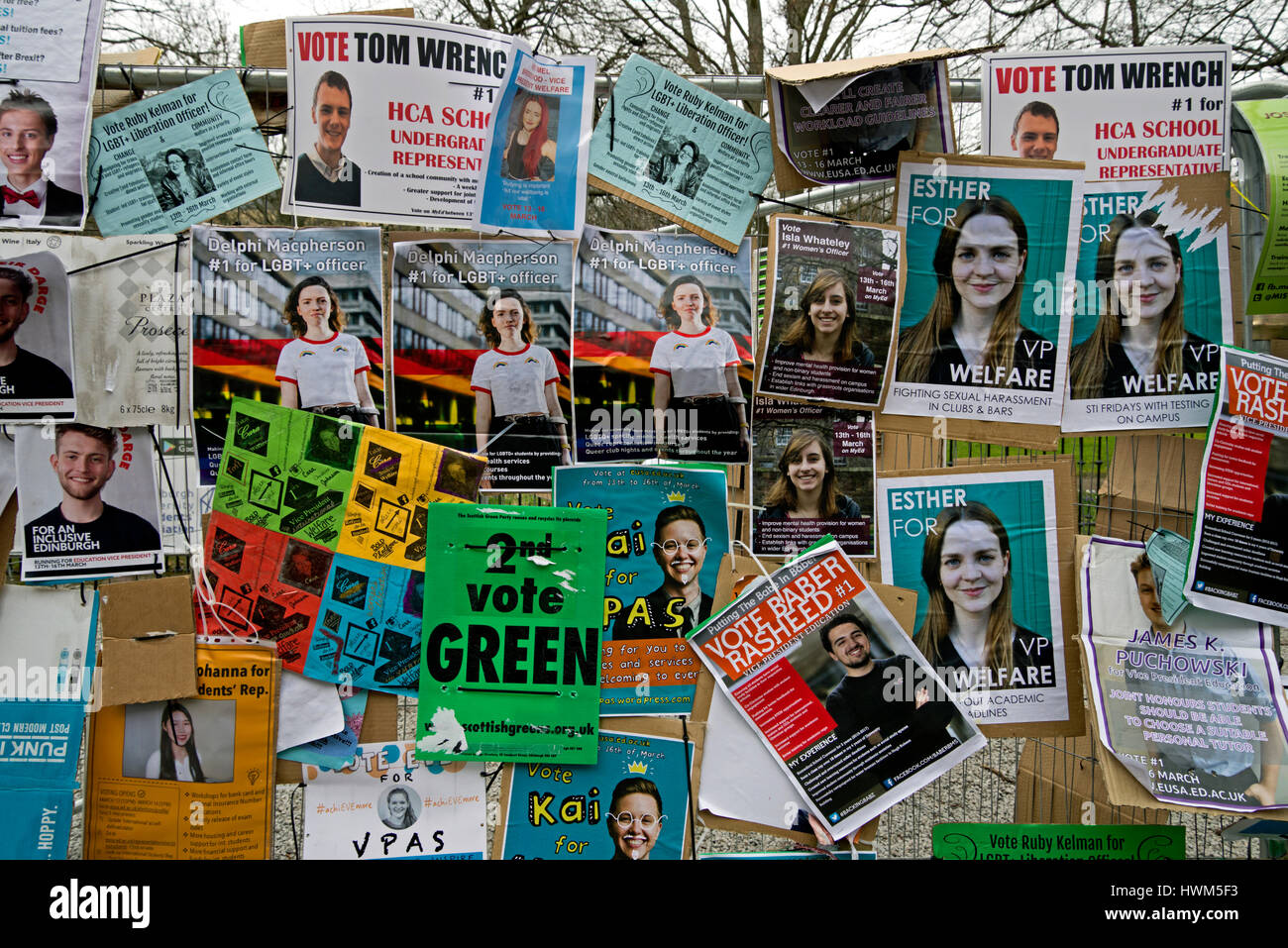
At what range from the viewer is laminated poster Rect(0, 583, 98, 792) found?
108 inches

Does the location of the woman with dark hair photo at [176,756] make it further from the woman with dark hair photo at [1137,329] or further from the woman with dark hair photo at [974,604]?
the woman with dark hair photo at [1137,329]

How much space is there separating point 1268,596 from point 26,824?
3.55 m

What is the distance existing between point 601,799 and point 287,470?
1285mm

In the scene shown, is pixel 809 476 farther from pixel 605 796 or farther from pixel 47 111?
pixel 47 111

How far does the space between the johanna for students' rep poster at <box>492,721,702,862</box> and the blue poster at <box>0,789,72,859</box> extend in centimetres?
123

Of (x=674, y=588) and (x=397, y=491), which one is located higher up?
(x=397, y=491)

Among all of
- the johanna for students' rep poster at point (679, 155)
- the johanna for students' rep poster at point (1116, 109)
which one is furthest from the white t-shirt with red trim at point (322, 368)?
the johanna for students' rep poster at point (1116, 109)

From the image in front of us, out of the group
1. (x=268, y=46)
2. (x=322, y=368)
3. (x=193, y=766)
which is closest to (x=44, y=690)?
(x=193, y=766)

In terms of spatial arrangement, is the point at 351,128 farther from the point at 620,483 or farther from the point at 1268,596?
the point at 1268,596

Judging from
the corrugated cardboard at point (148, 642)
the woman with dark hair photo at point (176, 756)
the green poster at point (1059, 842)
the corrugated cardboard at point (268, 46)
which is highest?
the corrugated cardboard at point (268, 46)

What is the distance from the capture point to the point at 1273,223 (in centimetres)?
286

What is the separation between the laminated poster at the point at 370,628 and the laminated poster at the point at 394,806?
0.21 meters

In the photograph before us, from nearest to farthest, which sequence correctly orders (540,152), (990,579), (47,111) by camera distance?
(47,111), (540,152), (990,579)

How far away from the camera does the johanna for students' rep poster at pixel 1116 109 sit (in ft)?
9.16
